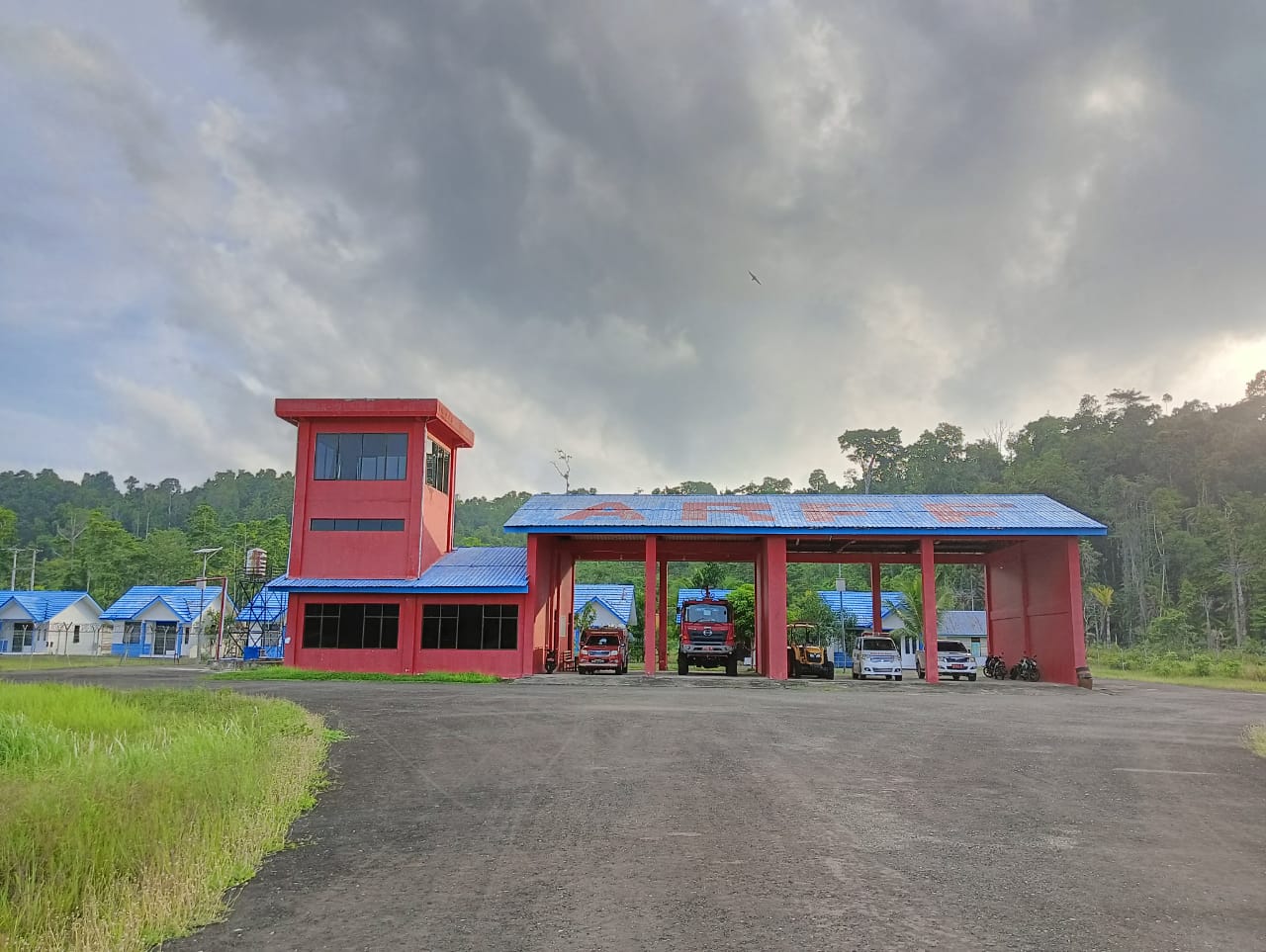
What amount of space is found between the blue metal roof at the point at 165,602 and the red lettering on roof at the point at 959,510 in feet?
145

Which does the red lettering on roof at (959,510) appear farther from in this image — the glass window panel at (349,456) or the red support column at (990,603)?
Result: the glass window panel at (349,456)

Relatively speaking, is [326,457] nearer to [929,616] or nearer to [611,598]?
[929,616]

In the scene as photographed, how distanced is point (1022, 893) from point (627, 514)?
25267 millimetres

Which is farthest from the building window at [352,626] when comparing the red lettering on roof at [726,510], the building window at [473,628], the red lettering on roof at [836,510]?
the red lettering on roof at [836,510]

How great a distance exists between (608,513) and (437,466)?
7389 mm

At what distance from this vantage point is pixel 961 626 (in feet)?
189

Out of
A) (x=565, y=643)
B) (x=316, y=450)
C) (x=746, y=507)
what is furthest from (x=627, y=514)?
(x=316, y=450)

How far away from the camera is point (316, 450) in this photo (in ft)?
105

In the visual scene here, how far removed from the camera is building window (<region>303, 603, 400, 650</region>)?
100ft

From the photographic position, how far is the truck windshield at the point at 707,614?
3281cm

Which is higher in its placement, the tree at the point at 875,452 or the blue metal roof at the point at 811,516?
the tree at the point at 875,452

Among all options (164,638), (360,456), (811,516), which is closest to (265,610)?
(360,456)

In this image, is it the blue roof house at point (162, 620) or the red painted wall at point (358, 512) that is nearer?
the red painted wall at point (358, 512)

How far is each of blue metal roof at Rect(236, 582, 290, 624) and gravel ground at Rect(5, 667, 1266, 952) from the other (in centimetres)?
2676
